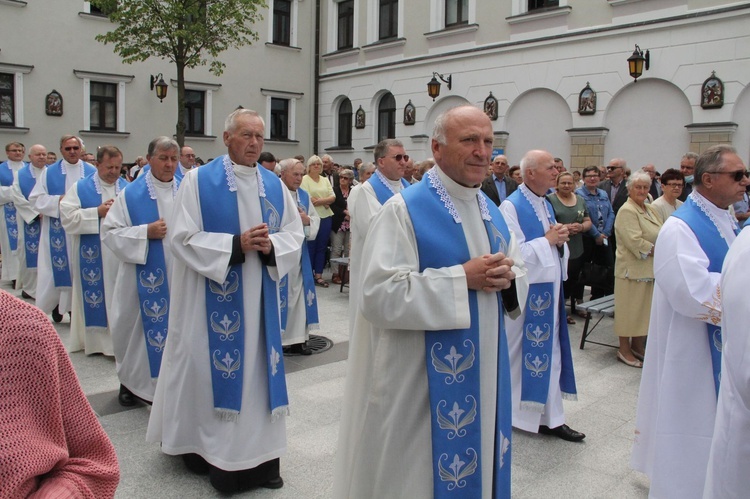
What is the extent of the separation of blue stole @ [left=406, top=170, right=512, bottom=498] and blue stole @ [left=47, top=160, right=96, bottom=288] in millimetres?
5888

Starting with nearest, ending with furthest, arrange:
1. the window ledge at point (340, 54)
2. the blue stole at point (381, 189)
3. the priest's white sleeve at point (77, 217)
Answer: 1. the blue stole at point (381, 189)
2. the priest's white sleeve at point (77, 217)
3. the window ledge at point (340, 54)

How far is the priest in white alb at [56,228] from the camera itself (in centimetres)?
748

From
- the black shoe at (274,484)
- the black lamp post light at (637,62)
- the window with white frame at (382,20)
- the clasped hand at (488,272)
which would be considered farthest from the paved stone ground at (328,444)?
the window with white frame at (382,20)

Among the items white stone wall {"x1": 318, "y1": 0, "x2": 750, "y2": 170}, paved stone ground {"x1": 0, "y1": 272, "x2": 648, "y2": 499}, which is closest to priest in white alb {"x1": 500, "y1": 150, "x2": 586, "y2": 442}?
paved stone ground {"x1": 0, "y1": 272, "x2": 648, "y2": 499}

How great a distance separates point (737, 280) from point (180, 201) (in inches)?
114

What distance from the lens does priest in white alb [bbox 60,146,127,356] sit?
621 centimetres

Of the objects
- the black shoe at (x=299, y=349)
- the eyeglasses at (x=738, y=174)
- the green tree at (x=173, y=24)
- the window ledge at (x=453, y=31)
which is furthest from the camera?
the window ledge at (x=453, y=31)

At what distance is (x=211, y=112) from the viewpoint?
67.7ft

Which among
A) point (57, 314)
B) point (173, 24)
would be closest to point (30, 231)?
point (57, 314)

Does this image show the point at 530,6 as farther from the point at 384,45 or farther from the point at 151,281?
the point at 151,281

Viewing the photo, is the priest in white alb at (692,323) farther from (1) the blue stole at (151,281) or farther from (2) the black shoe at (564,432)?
(1) the blue stole at (151,281)

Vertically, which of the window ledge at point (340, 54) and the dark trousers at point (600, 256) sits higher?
the window ledge at point (340, 54)

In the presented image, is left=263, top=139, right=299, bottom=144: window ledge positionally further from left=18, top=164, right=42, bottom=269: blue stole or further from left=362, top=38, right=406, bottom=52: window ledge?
left=18, top=164, right=42, bottom=269: blue stole

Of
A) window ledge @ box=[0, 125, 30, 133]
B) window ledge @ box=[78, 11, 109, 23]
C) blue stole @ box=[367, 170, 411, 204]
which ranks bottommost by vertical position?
blue stole @ box=[367, 170, 411, 204]
